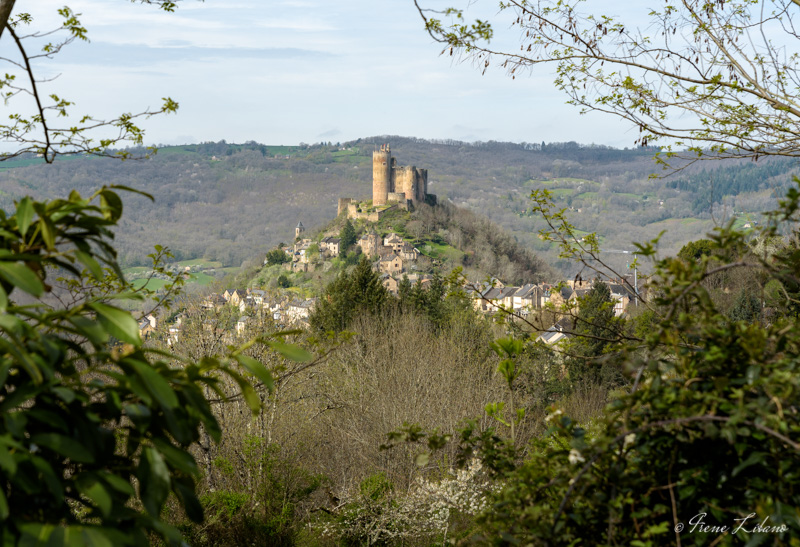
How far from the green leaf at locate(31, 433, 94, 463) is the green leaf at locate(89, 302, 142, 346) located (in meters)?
0.15

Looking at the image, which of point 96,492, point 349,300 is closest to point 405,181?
point 349,300

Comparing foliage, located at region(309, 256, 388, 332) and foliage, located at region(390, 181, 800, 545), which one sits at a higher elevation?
foliage, located at region(390, 181, 800, 545)

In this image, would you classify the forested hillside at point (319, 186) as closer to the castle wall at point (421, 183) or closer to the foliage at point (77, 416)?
the castle wall at point (421, 183)

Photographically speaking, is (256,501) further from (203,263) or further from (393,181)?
(203,263)

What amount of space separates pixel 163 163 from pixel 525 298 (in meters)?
71.4

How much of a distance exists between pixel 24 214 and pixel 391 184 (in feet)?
246

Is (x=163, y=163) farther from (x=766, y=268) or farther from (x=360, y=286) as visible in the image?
(x=766, y=268)

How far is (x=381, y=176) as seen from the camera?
73.9m

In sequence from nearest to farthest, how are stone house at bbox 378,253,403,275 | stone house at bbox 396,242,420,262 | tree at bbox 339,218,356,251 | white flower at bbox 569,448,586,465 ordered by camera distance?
white flower at bbox 569,448,586,465 < stone house at bbox 378,253,403,275 < stone house at bbox 396,242,420,262 < tree at bbox 339,218,356,251

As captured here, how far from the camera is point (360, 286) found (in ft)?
83.3

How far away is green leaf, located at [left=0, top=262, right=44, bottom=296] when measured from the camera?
2.94ft

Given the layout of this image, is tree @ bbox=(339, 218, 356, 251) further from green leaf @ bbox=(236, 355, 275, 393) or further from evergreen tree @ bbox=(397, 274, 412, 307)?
green leaf @ bbox=(236, 355, 275, 393)

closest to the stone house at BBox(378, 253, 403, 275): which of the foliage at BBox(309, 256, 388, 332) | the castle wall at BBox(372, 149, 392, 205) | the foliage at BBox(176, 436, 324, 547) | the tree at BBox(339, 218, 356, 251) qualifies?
the tree at BBox(339, 218, 356, 251)

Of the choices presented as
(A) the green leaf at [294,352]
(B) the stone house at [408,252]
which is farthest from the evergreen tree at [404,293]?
(B) the stone house at [408,252]
